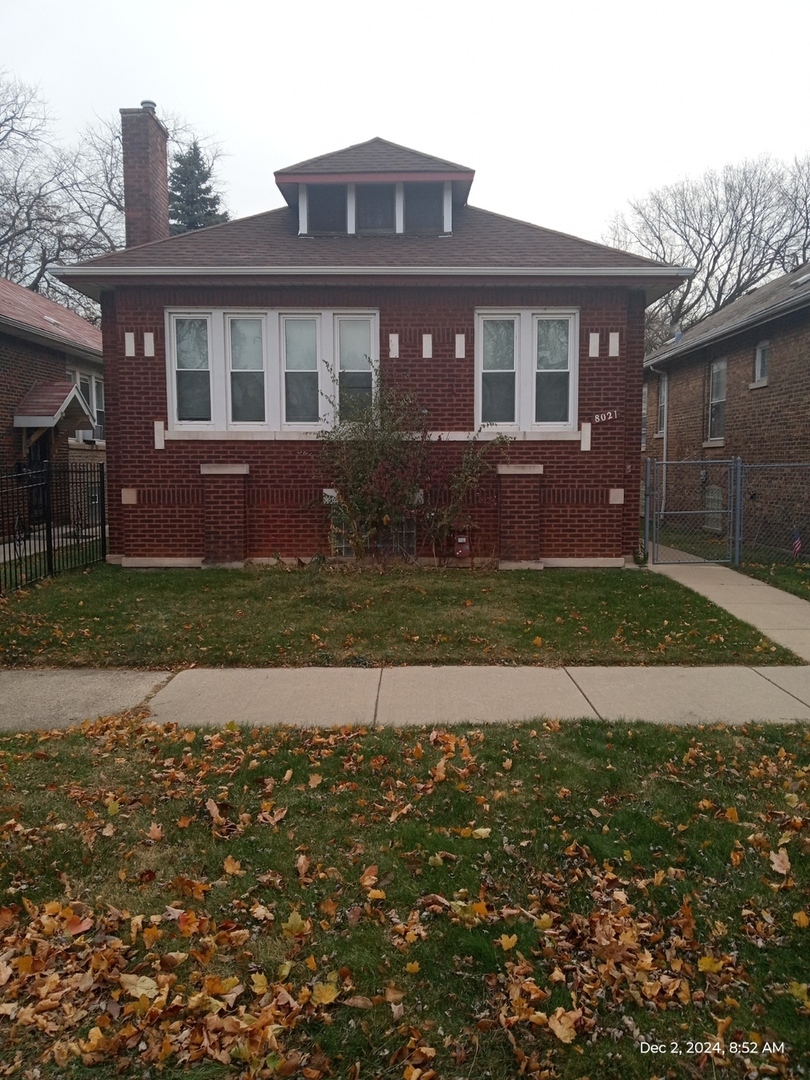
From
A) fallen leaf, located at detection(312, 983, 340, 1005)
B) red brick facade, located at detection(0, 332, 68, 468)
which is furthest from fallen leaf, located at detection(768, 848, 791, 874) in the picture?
red brick facade, located at detection(0, 332, 68, 468)

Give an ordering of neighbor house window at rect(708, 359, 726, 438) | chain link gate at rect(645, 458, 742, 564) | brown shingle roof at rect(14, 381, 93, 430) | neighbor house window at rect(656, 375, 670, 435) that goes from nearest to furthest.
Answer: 1. chain link gate at rect(645, 458, 742, 564)
2. brown shingle roof at rect(14, 381, 93, 430)
3. neighbor house window at rect(708, 359, 726, 438)
4. neighbor house window at rect(656, 375, 670, 435)

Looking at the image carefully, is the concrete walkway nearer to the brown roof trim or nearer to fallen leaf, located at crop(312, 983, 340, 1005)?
fallen leaf, located at crop(312, 983, 340, 1005)

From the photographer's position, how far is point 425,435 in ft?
35.8

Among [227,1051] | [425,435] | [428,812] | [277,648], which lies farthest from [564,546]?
[227,1051]

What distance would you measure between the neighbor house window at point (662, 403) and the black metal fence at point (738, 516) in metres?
2.51

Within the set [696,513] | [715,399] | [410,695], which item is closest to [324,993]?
[410,695]

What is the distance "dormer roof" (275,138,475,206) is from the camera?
1202 centimetres

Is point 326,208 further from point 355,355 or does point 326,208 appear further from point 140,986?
point 140,986

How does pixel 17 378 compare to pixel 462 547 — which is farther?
pixel 17 378

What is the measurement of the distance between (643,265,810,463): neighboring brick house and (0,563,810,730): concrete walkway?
829cm

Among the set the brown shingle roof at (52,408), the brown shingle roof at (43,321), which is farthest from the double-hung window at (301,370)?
the brown shingle roof at (52,408)

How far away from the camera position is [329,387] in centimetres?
1134

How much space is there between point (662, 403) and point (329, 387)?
12.4 m

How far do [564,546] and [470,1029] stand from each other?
9316 mm
